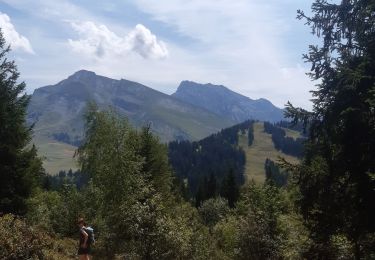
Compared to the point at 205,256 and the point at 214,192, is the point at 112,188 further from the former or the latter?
the point at 214,192

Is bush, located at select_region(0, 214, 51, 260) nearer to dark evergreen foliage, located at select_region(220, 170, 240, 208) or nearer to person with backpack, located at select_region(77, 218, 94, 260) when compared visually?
person with backpack, located at select_region(77, 218, 94, 260)

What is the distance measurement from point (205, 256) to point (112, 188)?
9.89 m

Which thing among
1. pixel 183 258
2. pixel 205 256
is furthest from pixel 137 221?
pixel 205 256

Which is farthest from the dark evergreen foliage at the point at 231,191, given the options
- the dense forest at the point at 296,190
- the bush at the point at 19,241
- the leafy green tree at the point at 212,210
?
the bush at the point at 19,241

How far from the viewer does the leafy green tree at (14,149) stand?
30266 mm

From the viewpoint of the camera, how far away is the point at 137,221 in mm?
22234

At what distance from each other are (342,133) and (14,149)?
71.0ft

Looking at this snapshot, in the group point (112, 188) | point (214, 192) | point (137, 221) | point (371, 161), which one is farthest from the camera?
point (214, 192)

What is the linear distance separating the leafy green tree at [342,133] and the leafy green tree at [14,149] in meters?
19.7

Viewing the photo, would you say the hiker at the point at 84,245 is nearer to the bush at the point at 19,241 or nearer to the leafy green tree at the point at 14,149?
the bush at the point at 19,241

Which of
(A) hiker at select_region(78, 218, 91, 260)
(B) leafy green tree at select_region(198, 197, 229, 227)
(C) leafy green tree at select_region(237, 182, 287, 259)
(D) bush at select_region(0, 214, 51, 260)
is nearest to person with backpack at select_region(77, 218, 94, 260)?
(A) hiker at select_region(78, 218, 91, 260)

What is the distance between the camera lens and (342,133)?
17.5 meters

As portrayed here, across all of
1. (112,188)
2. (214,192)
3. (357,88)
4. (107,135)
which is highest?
(357,88)

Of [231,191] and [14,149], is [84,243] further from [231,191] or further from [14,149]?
[231,191]
